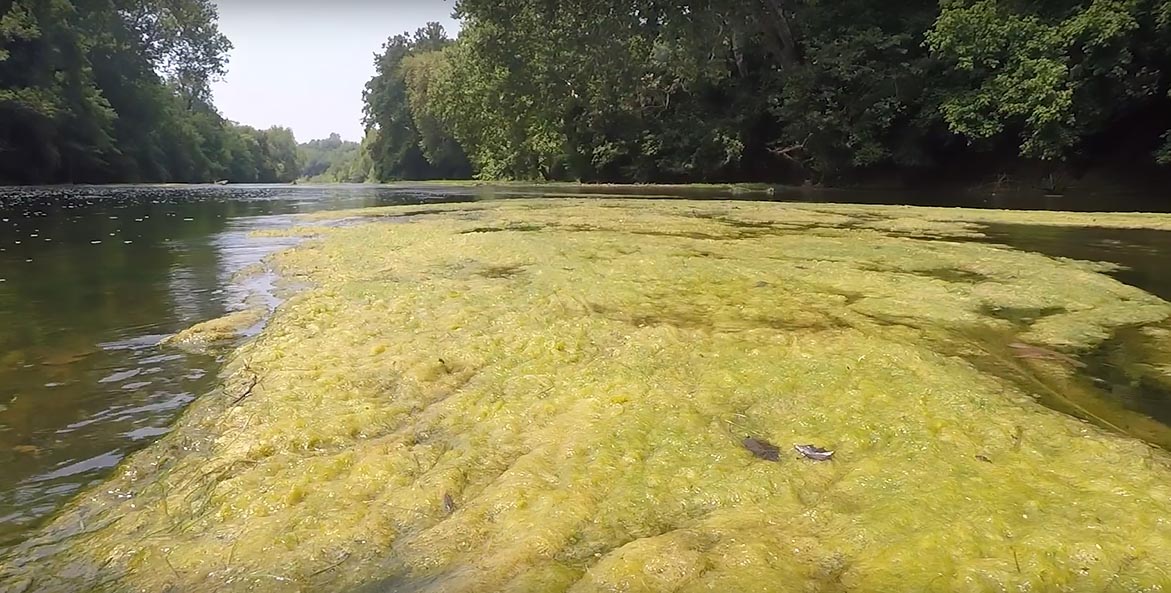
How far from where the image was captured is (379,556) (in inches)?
99.3

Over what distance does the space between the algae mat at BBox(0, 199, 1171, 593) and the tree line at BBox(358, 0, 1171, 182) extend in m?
17.7

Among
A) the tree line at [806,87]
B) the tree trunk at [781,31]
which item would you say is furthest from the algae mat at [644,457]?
the tree trunk at [781,31]

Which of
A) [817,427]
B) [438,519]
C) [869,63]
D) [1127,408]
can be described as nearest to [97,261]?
[438,519]

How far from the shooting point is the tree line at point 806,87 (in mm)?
20141

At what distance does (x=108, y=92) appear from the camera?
4753 cm

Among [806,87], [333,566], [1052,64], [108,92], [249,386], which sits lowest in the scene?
[333,566]

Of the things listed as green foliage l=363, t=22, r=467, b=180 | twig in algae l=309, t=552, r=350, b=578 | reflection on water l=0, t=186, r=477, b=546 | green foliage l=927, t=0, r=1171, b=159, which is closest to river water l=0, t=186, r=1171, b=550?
reflection on water l=0, t=186, r=477, b=546

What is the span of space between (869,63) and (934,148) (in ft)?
14.1

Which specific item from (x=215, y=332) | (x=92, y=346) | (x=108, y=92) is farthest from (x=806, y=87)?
(x=108, y=92)

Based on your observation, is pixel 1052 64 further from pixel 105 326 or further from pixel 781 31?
pixel 105 326

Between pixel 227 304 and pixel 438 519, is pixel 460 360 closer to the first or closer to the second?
pixel 438 519

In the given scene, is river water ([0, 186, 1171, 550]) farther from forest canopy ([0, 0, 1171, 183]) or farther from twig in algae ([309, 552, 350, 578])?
forest canopy ([0, 0, 1171, 183])

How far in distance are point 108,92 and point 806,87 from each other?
1808 inches

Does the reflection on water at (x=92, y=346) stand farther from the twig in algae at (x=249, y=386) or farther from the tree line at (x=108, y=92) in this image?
the tree line at (x=108, y=92)
